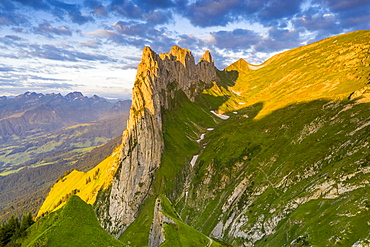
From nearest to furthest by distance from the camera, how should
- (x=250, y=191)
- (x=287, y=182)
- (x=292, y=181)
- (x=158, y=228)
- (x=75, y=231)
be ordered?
(x=75, y=231)
(x=158, y=228)
(x=292, y=181)
(x=287, y=182)
(x=250, y=191)

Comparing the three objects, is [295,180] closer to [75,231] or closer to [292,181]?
[292,181]

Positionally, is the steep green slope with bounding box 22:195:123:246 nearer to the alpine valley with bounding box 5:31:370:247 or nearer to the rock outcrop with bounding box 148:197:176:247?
the alpine valley with bounding box 5:31:370:247

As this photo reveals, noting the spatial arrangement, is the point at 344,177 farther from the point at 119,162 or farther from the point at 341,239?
the point at 119,162

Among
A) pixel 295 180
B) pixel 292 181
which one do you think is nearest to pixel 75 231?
pixel 292 181

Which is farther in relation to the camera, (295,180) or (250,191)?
(250,191)

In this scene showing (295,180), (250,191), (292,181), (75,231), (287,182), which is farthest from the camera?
(250,191)

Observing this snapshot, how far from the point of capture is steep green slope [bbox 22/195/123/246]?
34.9m

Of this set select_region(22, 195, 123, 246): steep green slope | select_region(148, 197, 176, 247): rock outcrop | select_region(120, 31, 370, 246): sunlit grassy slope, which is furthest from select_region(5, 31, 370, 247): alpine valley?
select_region(120, 31, 370, 246): sunlit grassy slope

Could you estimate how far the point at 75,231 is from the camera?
122ft

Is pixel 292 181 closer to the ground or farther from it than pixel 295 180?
closer to the ground

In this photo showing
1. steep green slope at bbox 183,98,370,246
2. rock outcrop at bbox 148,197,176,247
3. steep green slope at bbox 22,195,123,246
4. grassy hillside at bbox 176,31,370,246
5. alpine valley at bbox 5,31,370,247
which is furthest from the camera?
steep green slope at bbox 183,98,370,246

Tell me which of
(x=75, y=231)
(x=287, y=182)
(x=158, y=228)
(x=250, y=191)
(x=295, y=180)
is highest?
(x=75, y=231)

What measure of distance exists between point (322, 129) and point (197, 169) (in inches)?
4140

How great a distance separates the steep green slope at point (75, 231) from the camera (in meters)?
34.9
